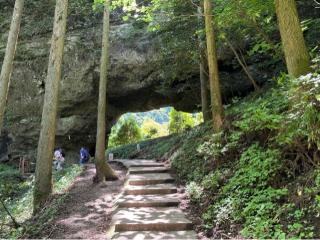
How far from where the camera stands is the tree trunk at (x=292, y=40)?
19.4 ft

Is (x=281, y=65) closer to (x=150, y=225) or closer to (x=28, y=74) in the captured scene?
(x=150, y=225)

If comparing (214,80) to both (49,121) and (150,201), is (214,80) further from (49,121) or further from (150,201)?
(49,121)

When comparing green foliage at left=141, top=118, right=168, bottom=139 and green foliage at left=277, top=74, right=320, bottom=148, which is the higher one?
green foliage at left=141, top=118, right=168, bottom=139

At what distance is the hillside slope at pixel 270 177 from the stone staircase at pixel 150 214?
0.41m

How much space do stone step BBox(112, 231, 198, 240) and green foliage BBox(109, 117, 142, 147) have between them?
101ft

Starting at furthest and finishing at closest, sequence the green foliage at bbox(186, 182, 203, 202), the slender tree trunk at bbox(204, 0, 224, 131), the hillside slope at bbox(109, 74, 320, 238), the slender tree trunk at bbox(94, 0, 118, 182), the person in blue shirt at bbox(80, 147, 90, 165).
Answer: the person in blue shirt at bbox(80, 147, 90, 165) < the slender tree trunk at bbox(94, 0, 118, 182) < the slender tree trunk at bbox(204, 0, 224, 131) < the green foliage at bbox(186, 182, 203, 202) < the hillside slope at bbox(109, 74, 320, 238)

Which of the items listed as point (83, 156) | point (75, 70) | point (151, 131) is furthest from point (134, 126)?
point (75, 70)

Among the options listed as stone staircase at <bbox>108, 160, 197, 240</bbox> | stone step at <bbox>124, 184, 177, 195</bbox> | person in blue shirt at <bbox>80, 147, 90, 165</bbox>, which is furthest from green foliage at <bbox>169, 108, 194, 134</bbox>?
stone step at <bbox>124, 184, 177, 195</bbox>

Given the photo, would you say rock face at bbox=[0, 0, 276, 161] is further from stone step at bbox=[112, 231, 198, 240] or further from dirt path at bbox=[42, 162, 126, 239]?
stone step at bbox=[112, 231, 198, 240]

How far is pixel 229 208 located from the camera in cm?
573

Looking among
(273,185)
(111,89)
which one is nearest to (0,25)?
(111,89)

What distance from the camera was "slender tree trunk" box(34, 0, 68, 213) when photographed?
873cm

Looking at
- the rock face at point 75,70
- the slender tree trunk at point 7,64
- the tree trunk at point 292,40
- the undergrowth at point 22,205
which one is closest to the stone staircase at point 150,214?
the undergrowth at point 22,205

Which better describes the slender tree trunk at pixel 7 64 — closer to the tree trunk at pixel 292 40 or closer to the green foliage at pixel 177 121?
the tree trunk at pixel 292 40
